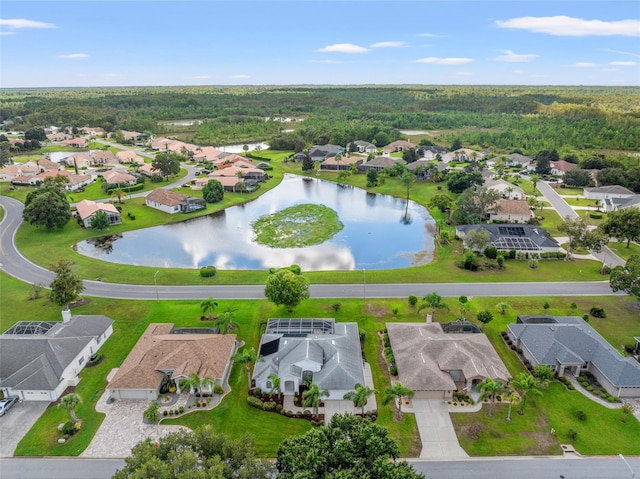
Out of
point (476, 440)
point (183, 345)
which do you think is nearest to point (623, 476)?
point (476, 440)

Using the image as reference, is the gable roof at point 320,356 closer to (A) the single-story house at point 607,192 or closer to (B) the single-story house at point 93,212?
(B) the single-story house at point 93,212

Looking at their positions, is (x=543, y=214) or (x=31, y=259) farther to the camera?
(x=543, y=214)

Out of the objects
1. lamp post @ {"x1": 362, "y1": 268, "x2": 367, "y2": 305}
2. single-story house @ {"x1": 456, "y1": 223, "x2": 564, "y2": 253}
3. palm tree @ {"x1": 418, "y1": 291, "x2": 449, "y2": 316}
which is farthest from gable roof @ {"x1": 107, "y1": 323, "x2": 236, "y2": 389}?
single-story house @ {"x1": 456, "y1": 223, "x2": 564, "y2": 253}

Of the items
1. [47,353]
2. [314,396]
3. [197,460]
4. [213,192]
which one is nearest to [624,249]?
[314,396]

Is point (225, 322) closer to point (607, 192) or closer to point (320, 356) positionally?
point (320, 356)

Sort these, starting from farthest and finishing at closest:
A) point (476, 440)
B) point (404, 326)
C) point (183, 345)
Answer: point (404, 326)
point (183, 345)
point (476, 440)

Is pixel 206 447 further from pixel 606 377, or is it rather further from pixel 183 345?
pixel 606 377
